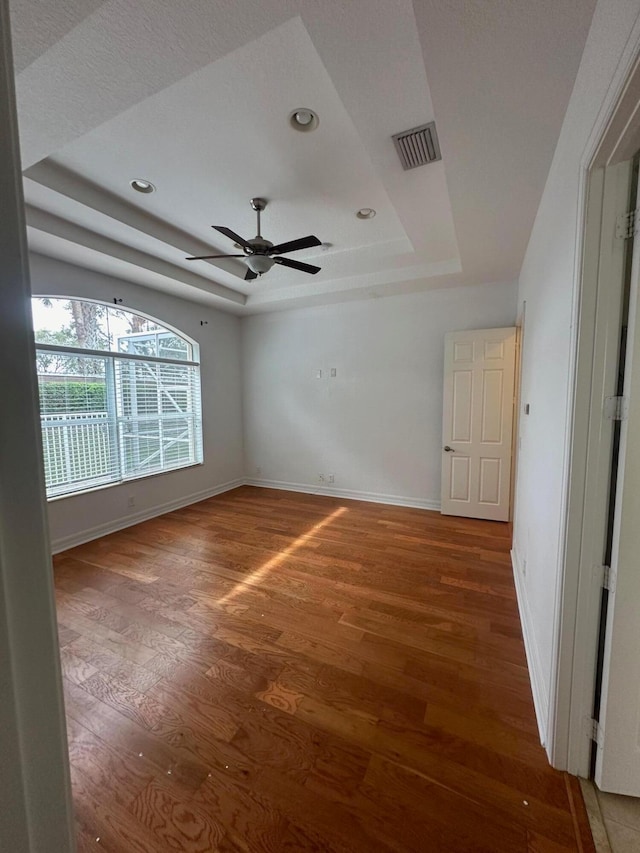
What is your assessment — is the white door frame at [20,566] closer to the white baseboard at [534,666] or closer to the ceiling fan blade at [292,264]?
the white baseboard at [534,666]

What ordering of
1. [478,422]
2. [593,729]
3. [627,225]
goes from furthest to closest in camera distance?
1. [478,422]
2. [593,729]
3. [627,225]

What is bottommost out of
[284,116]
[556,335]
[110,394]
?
[110,394]

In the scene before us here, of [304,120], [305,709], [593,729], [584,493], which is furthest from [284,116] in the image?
[593,729]

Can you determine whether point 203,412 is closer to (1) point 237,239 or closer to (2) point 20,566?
(1) point 237,239

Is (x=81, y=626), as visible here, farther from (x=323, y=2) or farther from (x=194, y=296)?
(x=194, y=296)

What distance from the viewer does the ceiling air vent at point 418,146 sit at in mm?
1801

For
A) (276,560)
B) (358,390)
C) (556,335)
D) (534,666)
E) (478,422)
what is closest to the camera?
(556,335)

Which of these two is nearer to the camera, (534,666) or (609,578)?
(609,578)

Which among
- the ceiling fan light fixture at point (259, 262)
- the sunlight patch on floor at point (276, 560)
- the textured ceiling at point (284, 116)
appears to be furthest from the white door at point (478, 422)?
the ceiling fan light fixture at point (259, 262)

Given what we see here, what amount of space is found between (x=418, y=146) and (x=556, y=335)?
4.26 ft

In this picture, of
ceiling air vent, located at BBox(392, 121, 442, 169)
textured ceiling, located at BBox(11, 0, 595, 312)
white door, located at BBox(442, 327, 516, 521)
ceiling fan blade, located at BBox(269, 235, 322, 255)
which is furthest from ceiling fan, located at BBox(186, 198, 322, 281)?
white door, located at BBox(442, 327, 516, 521)

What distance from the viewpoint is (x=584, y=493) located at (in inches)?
48.2

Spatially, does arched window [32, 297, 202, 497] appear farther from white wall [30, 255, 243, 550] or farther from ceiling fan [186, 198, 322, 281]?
ceiling fan [186, 198, 322, 281]

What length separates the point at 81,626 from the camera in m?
2.18
